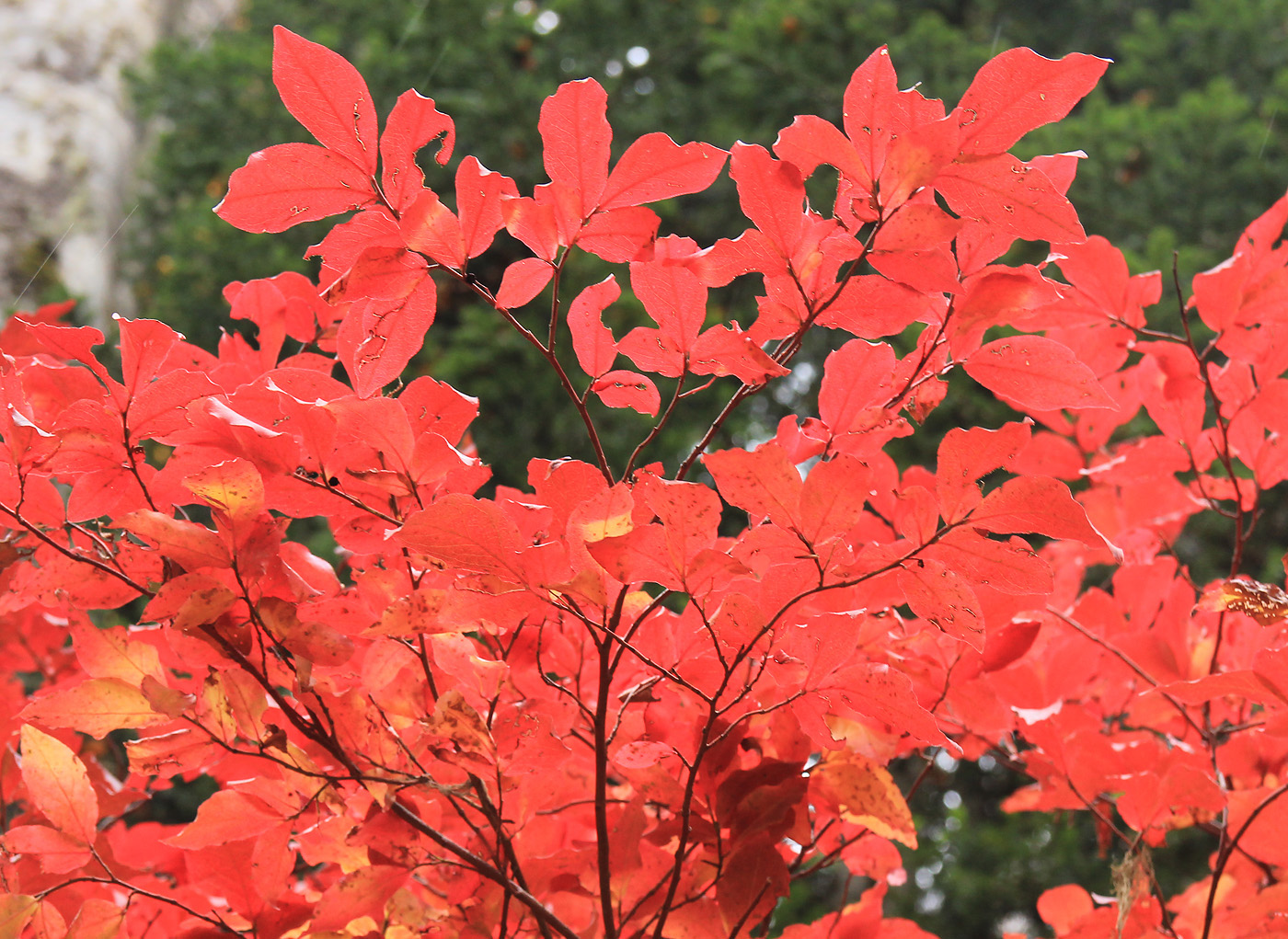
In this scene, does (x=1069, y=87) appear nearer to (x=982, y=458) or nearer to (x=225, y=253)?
(x=982, y=458)

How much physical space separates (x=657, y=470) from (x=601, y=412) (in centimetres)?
283

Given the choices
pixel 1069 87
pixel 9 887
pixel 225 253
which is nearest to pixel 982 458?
pixel 1069 87

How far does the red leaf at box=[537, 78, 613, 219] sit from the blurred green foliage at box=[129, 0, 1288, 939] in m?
2.72

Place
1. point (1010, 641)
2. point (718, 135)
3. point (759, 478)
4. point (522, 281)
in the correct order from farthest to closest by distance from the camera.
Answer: point (718, 135)
point (1010, 641)
point (522, 281)
point (759, 478)

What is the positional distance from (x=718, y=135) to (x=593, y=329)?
3.81 m

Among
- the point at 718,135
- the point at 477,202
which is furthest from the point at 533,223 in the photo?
the point at 718,135

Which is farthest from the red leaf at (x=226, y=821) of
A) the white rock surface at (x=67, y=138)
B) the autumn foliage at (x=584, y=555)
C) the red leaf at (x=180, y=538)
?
the white rock surface at (x=67, y=138)

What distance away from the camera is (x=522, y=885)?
2.11 ft

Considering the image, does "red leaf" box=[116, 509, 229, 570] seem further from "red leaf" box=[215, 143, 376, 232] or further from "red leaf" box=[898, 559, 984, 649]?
"red leaf" box=[898, 559, 984, 649]

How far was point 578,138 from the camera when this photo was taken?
0.54 metres

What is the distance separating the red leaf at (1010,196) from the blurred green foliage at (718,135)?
2.77m

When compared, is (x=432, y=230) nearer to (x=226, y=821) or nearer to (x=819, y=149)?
(x=819, y=149)

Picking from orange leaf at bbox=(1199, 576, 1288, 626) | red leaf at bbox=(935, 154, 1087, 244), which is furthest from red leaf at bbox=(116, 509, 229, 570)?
orange leaf at bbox=(1199, 576, 1288, 626)

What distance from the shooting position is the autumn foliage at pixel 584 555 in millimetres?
518
